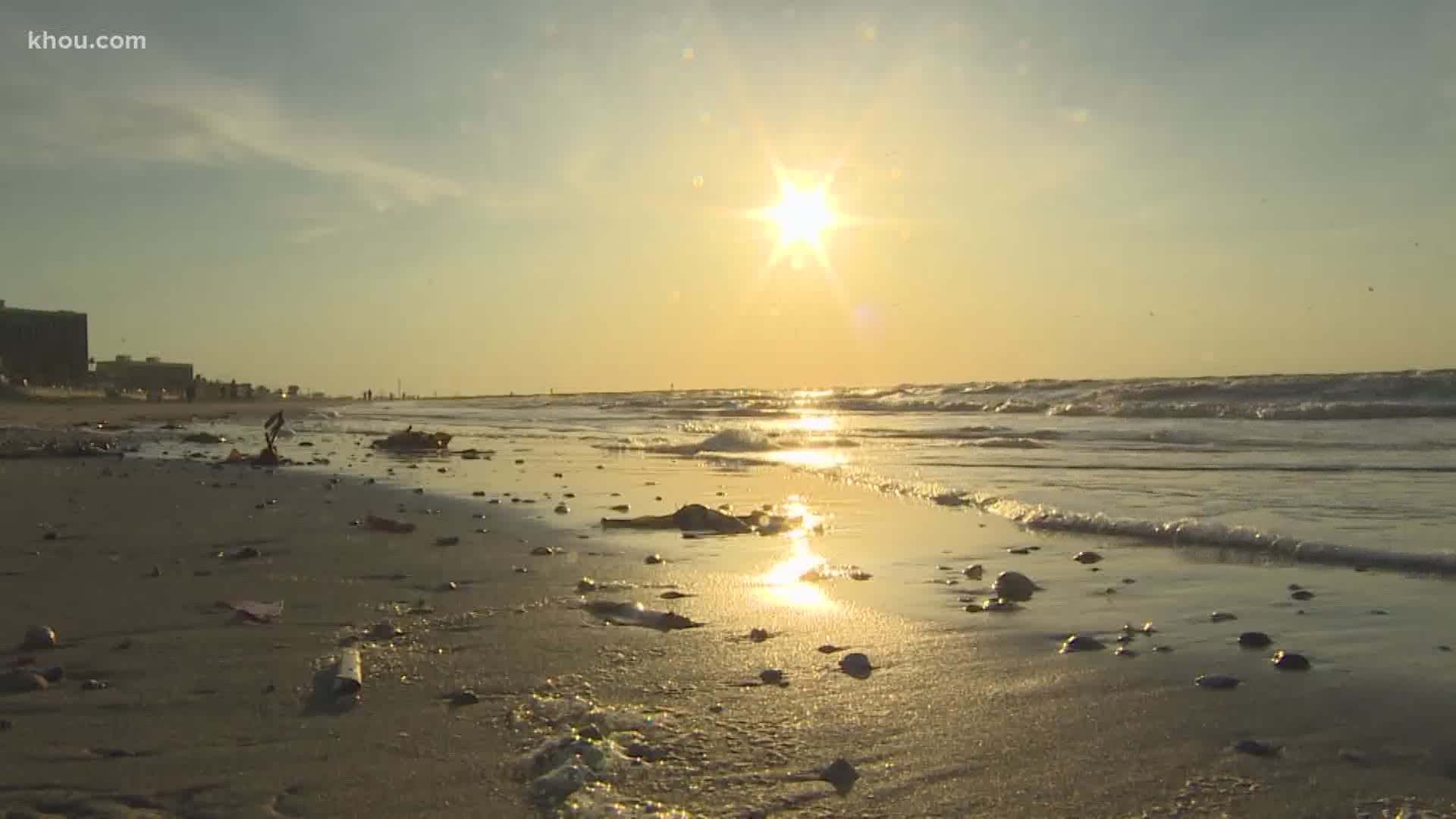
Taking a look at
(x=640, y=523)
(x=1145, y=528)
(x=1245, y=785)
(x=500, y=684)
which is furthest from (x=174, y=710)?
(x=1145, y=528)

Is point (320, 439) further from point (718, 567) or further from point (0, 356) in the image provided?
point (0, 356)

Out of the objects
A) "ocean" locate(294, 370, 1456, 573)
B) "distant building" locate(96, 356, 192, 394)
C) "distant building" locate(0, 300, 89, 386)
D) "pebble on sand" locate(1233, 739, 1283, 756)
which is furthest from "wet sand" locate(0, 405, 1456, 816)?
"distant building" locate(96, 356, 192, 394)

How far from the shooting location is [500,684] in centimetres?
374

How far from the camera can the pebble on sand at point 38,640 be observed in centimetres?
411

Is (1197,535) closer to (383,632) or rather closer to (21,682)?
(383,632)

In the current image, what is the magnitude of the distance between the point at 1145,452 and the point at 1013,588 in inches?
486

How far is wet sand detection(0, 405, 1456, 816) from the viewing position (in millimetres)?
2762

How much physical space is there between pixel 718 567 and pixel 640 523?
7.32 ft

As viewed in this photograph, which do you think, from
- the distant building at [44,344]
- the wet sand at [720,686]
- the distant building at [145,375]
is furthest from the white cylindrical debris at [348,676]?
the distant building at [145,375]

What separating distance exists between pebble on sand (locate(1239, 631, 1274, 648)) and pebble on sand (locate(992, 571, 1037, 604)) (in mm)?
1212

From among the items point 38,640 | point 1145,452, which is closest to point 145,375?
point 1145,452

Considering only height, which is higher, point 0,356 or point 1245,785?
point 0,356

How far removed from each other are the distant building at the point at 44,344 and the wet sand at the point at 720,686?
65.8 metres

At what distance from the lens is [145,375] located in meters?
79.9
